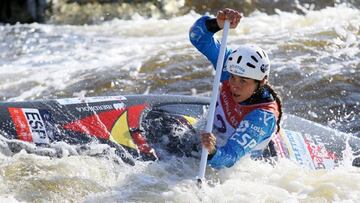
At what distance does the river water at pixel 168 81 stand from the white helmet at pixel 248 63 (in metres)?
0.73

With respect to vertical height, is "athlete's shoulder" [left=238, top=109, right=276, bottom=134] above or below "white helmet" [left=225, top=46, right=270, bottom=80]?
below

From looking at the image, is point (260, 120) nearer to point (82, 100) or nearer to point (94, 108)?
point (94, 108)

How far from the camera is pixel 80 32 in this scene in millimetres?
13031

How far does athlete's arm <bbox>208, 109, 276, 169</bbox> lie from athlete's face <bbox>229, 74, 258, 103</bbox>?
17 centimetres

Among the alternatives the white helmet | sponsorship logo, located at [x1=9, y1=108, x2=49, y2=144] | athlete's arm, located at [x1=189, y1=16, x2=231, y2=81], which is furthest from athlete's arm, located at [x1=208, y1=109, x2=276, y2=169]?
sponsorship logo, located at [x1=9, y1=108, x2=49, y2=144]

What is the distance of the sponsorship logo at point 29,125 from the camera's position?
5141 millimetres

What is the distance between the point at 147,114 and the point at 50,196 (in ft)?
3.81

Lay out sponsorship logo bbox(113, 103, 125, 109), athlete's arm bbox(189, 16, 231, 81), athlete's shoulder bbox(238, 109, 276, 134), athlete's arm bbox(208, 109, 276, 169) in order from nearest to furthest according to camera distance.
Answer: athlete's arm bbox(208, 109, 276, 169)
athlete's shoulder bbox(238, 109, 276, 134)
sponsorship logo bbox(113, 103, 125, 109)
athlete's arm bbox(189, 16, 231, 81)

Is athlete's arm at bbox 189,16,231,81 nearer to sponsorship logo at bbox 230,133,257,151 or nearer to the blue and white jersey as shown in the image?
the blue and white jersey

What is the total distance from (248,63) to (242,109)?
0.37 meters

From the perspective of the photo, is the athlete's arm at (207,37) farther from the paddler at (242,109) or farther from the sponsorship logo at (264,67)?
the sponsorship logo at (264,67)

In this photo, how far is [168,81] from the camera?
938 centimetres

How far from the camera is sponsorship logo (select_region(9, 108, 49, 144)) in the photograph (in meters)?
5.14

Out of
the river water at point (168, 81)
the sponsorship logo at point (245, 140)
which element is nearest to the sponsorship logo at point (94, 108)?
the river water at point (168, 81)
